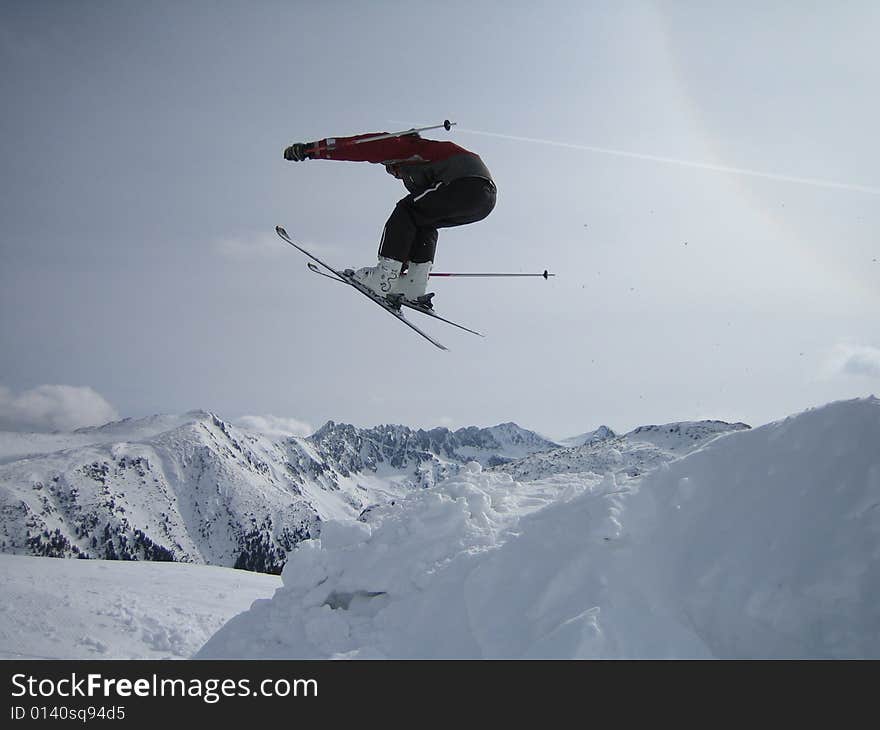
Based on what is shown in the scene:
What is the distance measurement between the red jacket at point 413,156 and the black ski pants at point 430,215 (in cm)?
14

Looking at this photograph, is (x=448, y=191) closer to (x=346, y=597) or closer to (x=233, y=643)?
(x=346, y=597)

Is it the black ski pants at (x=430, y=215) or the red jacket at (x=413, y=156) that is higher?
the red jacket at (x=413, y=156)

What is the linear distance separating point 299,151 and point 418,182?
1.83 metres

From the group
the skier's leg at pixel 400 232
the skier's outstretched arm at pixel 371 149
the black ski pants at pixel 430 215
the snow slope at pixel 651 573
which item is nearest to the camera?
the snow slope at pixel 651 573

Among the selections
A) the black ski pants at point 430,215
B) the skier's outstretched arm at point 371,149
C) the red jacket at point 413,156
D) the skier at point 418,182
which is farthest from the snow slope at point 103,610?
the red jacket at point 413,156

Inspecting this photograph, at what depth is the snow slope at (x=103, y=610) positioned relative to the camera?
33.0 ft

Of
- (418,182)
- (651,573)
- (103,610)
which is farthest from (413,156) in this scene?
(103,610)

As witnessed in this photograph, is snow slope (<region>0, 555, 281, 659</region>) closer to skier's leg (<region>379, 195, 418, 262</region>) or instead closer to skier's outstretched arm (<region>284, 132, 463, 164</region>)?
skier's leg (<region>379, 195, 418, 262</region>)

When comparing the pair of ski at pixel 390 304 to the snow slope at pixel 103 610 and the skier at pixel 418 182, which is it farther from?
the snow slope at pixel 103 610

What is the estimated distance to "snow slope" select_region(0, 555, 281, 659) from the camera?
10055 mm
